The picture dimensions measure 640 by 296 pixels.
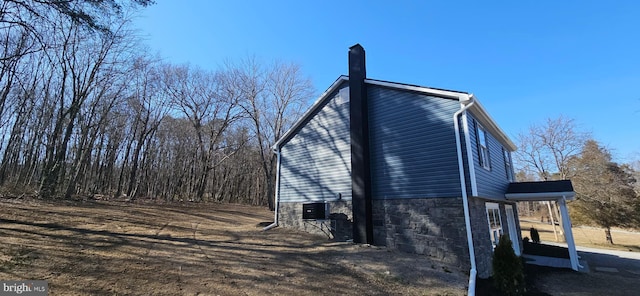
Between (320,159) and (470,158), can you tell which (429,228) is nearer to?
(470,158)

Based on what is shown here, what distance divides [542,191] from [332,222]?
7153 millimetres

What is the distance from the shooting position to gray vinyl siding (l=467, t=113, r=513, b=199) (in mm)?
7570

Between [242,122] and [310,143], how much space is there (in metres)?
14.9

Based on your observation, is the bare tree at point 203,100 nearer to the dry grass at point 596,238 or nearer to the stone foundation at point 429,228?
the stone foundation at point 429,228

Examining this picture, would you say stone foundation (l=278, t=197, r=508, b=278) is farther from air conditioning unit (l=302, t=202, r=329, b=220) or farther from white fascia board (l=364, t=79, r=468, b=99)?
white fascia board (l=364, t=79, r=468, b=99)

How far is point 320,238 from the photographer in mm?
9250

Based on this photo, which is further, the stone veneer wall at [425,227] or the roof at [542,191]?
the roof at [542,191]

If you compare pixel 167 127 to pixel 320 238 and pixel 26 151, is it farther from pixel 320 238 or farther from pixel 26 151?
pixel 320 238

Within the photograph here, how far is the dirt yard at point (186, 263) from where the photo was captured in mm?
4535

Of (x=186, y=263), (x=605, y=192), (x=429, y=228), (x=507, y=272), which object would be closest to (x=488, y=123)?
(x=429, y=228)

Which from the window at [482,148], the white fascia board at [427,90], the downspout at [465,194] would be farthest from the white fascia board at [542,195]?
the white fascia board at [427,90]

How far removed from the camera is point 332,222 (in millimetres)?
9469

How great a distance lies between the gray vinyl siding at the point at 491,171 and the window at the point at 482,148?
0.17 metres
